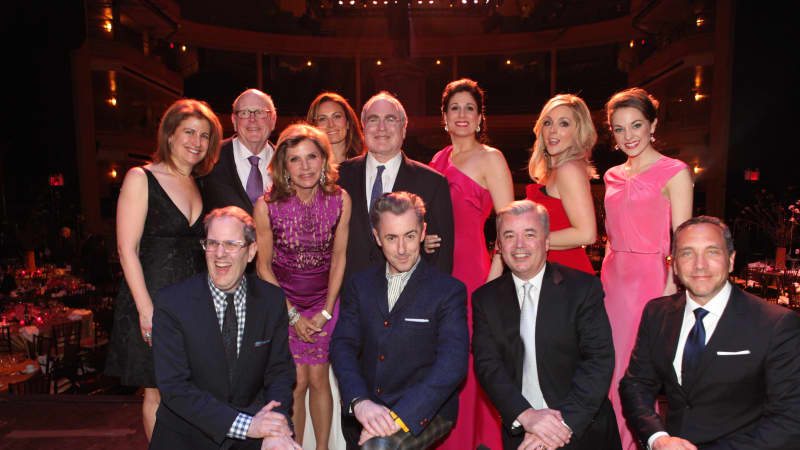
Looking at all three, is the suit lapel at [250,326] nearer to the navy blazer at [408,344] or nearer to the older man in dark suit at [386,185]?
the navy blazer at [408,344]

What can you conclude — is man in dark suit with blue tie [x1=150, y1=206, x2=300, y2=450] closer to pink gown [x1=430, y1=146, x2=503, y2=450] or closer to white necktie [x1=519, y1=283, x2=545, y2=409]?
white necktie [x1=519, y1=283, x2=545, y2=409]

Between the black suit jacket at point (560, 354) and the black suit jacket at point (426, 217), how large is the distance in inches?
22.4

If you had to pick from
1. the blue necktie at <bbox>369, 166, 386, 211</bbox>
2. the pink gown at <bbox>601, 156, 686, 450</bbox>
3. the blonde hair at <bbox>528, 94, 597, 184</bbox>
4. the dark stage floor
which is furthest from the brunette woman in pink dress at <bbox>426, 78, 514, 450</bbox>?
the dark stage floor

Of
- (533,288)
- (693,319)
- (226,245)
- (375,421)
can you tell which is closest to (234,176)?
(226,245)

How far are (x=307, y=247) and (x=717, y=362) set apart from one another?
184cm

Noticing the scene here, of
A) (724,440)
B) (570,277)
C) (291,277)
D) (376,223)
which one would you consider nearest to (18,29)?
(291,277)

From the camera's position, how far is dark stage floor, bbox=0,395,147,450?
10.4 ft

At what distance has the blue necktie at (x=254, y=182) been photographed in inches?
122

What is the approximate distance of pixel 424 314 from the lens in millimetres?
2217

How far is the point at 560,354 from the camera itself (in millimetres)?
2174

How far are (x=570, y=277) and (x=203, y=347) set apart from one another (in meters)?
1.49

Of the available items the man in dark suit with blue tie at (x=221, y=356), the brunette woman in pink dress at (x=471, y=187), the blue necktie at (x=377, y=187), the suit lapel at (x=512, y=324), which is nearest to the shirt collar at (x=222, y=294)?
the man in dark suit with blue tie at (x=221, y=356)

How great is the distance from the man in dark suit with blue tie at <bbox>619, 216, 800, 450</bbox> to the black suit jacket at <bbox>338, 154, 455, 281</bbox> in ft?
3.60

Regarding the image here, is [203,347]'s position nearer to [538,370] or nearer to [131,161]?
[538,370]
